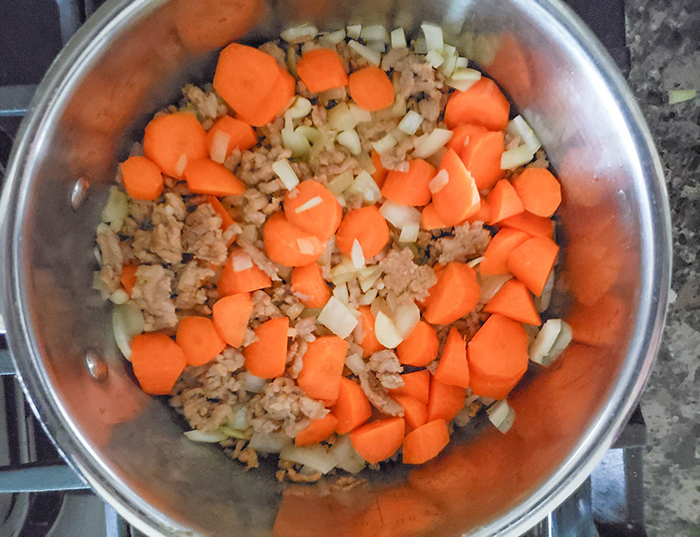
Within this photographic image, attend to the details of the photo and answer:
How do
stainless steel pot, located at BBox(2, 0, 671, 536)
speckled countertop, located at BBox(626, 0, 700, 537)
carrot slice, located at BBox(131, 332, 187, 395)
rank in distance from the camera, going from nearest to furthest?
stainless steel pot, located at BBox(2, 0, 671, 536) → carrot slice, located at BBox(131, 332, 187, 395) → speckled countertop, located at BBox(626, 0, 700, 537)

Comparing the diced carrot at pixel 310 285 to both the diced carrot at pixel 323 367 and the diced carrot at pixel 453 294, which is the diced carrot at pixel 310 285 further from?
the diced carrot at pixel 453 294

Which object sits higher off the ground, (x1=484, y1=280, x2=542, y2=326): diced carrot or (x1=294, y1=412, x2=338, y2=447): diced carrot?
(x1=484, y1=280, x2=542, y2=326): diced carrot

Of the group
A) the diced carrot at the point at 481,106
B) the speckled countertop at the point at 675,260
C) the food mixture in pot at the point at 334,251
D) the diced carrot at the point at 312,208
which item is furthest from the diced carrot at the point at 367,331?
the speckled countertop at the point at 675,260

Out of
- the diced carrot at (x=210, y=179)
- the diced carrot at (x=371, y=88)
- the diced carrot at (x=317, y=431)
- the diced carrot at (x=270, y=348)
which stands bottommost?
the diced carrot at (x=317, y=431)

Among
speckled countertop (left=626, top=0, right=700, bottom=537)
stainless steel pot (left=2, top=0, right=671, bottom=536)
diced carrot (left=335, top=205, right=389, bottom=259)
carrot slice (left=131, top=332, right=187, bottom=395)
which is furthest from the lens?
speckled countertop (left=626, top=0, right=700, bottom=537)

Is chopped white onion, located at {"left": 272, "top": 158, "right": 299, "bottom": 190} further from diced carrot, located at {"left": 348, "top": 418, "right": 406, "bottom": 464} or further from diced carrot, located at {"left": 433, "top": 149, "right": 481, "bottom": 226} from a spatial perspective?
diced carrot, located at {"left": 348, "top": 418, "right": 406, "bottom": 464}

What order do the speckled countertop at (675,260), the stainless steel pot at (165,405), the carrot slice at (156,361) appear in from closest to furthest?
the stainless steel pot at (165,405)
the carrot slice at (156,361)
the speckled countertop at (675,260)

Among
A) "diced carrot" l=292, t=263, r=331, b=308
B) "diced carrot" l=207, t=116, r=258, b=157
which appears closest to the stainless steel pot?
"diced carrot" l=207, t=116, r=258, b=157
